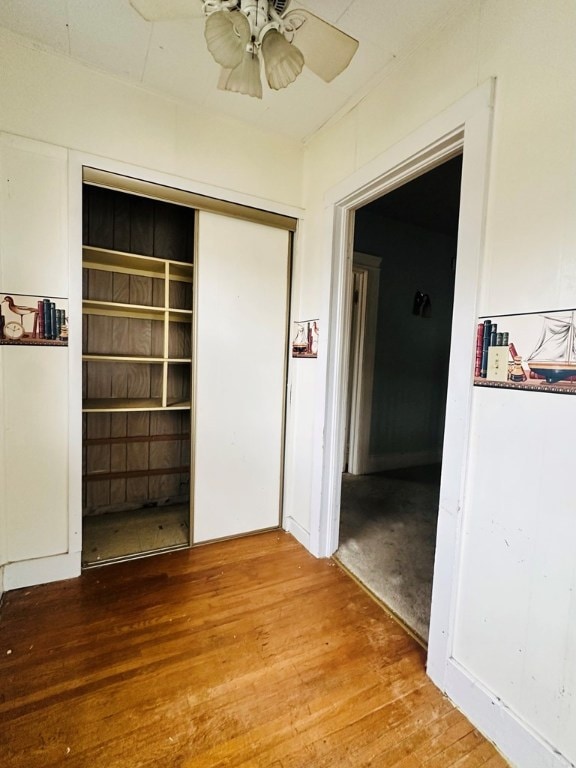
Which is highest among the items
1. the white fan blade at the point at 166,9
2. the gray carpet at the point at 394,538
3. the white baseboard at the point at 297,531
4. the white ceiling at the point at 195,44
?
the white ceiling at the point at 195,44

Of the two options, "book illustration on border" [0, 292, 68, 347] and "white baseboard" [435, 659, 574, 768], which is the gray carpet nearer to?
"white baseboard" [435, 659, 574, 768]

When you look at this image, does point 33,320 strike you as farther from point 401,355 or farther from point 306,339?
point 401,355

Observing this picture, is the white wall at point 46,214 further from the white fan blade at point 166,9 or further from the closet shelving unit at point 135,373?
the white fan blade at point 166,9

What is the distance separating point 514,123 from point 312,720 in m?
2.06

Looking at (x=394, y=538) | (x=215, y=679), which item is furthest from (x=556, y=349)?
(x=394, y=538)

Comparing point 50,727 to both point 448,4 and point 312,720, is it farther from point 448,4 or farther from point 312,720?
point 448,4

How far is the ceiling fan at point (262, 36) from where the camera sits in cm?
102

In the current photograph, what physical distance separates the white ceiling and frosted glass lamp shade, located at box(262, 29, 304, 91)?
1.47 ft

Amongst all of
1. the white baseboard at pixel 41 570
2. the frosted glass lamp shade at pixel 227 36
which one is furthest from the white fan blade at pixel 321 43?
the white baseboard at pixel 41 570

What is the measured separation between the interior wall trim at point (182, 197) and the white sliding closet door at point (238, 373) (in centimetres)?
4

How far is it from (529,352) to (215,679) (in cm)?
159

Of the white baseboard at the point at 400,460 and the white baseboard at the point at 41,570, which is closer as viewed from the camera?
the white baseboard at the point at 41,570

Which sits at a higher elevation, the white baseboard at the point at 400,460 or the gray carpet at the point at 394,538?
the white baseboard at the point at 400,460

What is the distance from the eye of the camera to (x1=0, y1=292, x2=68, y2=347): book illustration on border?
1.65m
